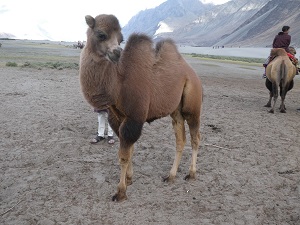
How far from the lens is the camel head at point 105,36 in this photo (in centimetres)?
402

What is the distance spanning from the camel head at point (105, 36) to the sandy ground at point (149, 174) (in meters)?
2.05

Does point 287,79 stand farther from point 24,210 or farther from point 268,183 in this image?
point 24,210

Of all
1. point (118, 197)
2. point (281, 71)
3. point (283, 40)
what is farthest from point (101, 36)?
point (283, 40)

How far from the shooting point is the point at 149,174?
224 inches

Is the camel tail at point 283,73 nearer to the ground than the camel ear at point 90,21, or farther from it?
nearer to the ground

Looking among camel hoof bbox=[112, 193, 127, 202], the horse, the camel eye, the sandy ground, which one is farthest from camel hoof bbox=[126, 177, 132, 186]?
the horse

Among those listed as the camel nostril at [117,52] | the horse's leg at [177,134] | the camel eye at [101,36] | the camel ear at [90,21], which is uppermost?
the camel ear at [90,21]

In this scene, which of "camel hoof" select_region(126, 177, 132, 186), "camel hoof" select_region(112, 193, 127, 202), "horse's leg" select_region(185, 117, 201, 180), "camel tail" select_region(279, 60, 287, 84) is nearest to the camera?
"camel hoof" select_region(112, 193, 127, 202)

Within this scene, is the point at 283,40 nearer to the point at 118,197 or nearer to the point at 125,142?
the point at 125,142

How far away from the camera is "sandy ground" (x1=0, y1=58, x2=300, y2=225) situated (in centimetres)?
441

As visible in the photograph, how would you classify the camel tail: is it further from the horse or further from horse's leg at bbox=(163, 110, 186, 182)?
horse's leg at bbox=(163, 110, 186, 182)

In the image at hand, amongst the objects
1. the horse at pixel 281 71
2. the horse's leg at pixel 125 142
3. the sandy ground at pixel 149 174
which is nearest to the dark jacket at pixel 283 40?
the horse at pixel 281 71

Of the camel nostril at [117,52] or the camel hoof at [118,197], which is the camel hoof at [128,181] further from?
the camel nostril at [117,52]

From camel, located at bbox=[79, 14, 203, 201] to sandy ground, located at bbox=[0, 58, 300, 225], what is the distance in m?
0.43
